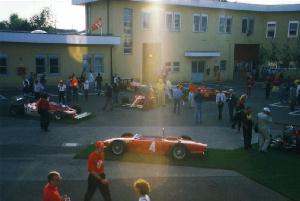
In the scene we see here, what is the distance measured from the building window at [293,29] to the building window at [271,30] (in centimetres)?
175

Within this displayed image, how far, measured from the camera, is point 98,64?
34.1m

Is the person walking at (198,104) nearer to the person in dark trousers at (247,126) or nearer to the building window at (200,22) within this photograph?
the person in dark trousers at (247,126)

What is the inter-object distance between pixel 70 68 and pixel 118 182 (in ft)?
74.4

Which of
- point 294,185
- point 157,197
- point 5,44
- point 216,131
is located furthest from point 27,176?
point 5,44

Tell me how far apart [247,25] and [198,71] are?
8.55 m

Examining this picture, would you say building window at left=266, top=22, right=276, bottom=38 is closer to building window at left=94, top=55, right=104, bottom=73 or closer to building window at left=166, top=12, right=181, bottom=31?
building window at left=166, top=12, right=181, bottom=31

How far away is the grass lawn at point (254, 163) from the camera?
11561mm

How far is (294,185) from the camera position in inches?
446

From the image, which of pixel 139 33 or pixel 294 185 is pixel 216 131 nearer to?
pixel 294 185

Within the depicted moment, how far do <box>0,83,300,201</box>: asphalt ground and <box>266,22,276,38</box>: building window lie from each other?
23.3 meters

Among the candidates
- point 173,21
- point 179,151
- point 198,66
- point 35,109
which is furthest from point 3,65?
point 179,151

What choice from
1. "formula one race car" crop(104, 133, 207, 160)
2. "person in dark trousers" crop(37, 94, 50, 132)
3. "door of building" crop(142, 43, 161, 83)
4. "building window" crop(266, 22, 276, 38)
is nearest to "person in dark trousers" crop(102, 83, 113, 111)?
"person in dark trousers" crop(37, 94, 50, 132)

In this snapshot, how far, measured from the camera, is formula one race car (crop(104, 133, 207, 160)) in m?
13.5

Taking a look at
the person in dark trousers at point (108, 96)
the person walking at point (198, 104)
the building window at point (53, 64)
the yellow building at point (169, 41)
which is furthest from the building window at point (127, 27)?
the person walking at point (198, 104)
